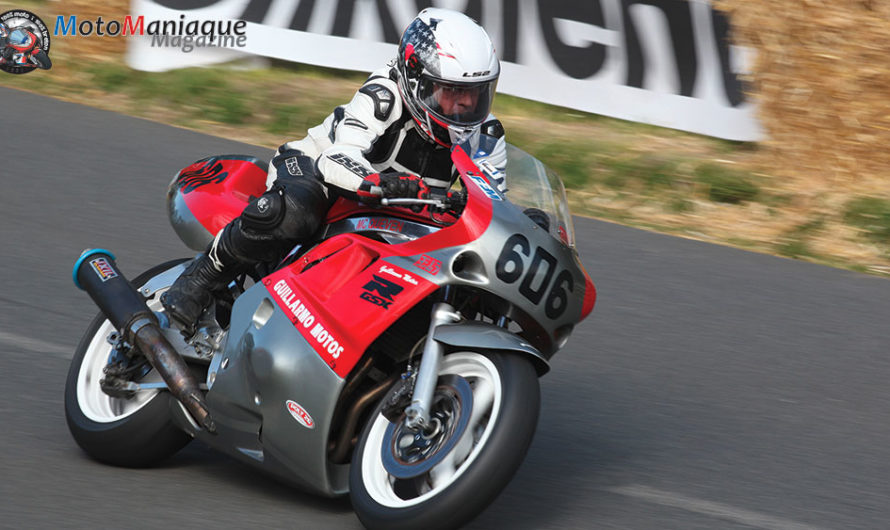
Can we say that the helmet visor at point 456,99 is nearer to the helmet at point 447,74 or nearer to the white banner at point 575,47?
the helmet at point 447,74

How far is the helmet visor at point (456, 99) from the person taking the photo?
157 inches

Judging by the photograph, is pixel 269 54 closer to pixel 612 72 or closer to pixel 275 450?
pixel 612 72

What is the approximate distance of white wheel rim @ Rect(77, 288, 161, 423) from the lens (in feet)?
14.4

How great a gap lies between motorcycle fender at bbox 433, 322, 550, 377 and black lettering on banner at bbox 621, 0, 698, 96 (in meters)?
6.21

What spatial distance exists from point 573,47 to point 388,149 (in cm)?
576

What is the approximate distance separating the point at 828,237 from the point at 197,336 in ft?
16.9

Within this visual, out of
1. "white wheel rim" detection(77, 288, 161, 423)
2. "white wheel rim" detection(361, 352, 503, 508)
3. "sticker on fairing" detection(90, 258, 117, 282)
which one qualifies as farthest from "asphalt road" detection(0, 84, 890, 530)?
"sticker on fairing" detection(90, 258, 117, 282)

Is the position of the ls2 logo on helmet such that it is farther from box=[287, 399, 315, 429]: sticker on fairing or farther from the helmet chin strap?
box=[287, 399, 315, 429]: sticker on fairing

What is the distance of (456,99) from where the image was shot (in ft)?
13.2

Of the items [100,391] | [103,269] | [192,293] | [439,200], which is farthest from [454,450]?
[103,269]

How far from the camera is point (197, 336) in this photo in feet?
14.5

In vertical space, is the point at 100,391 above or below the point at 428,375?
below

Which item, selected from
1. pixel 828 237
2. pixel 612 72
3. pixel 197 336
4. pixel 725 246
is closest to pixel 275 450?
pixel 197 336

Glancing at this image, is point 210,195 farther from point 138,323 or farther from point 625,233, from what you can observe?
point 625,233
